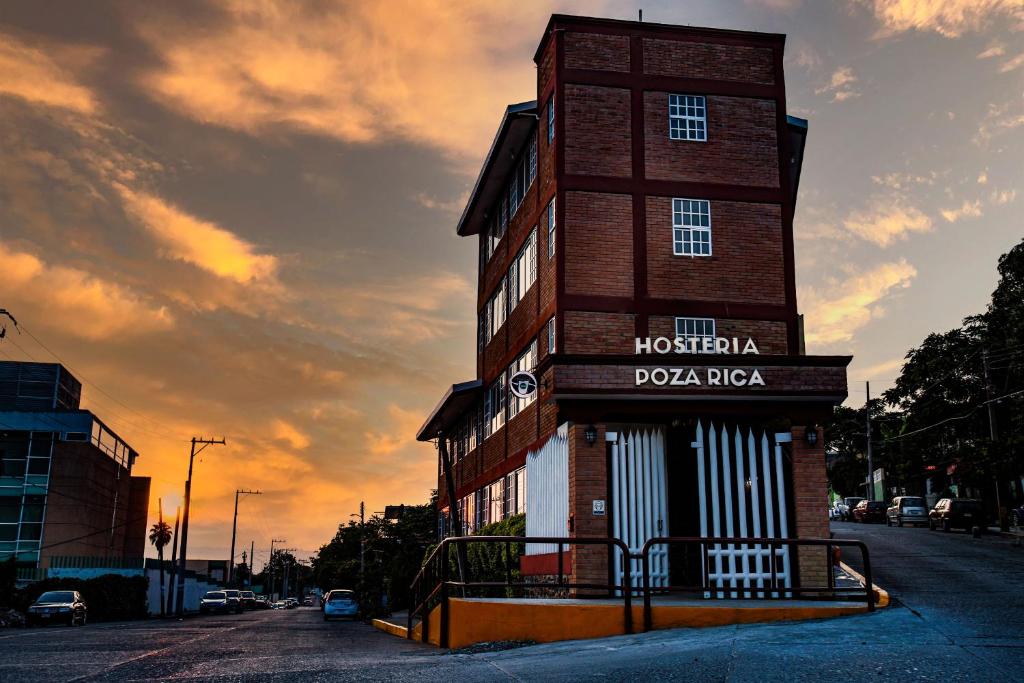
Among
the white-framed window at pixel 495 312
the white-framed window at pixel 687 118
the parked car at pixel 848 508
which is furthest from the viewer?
the parked car at pixel 848 508

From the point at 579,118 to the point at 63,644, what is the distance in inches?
664

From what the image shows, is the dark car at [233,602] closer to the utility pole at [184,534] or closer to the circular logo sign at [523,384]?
the utility pole at [184,534]

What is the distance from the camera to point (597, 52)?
2636 cm

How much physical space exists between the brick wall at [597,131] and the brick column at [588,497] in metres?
9.58

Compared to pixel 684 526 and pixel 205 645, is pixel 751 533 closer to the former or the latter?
pixel 684 526

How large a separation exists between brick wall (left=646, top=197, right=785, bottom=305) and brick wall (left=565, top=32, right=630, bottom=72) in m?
3.85

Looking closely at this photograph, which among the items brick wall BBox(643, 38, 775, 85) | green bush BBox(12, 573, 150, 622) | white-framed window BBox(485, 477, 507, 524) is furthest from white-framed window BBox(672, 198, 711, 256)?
green bush BBox(12, 573, 150, 622)

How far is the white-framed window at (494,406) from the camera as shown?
3198 cm

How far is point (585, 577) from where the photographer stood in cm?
1770

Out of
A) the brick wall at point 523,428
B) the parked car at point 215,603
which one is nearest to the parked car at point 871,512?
the brick wall at point 523,428

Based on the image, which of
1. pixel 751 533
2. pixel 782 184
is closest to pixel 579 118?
pixel 782 184

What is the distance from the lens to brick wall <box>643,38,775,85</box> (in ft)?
87.2

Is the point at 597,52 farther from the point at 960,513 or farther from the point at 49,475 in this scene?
the point at 49,475

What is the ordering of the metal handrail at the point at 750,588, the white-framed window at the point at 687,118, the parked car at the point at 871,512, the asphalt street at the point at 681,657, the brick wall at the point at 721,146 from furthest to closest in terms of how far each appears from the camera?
the parked car at the point at 871,512 → the white-framed window at the point at 687,118 → the brick wall at the point at 721,146 → the metal handrail at the point at 750,588 → the asphalt street at the point at 681,657
